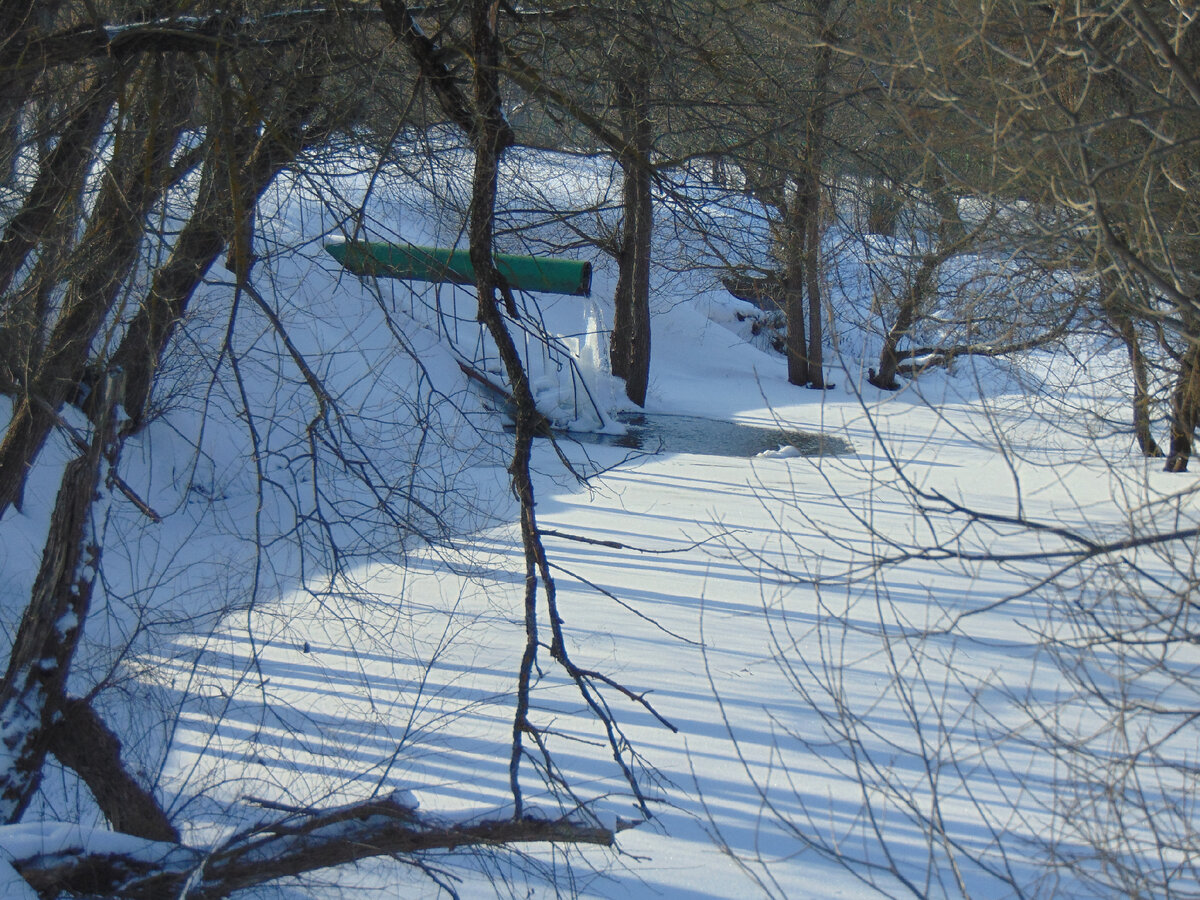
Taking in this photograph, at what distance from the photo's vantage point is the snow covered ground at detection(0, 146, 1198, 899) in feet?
11.6

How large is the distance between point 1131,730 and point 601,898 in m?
2.37

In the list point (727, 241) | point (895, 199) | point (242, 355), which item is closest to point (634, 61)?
point (727, 241)

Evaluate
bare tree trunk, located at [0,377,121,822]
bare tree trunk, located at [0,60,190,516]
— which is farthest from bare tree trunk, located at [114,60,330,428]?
bare tree trunk, located at [0,377,121,822]

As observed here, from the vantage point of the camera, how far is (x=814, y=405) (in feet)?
52.4

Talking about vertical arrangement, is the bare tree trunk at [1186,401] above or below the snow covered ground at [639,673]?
above

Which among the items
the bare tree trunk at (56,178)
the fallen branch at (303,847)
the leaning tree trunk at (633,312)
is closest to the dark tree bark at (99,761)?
the fallen branch at (303,847)

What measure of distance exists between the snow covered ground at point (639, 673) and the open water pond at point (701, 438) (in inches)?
151

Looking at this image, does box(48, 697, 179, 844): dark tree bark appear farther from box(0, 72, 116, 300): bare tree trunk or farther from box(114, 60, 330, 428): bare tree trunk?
box(0, 72, 116, 300): bare tree trunk

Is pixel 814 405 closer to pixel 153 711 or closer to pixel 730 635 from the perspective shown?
pixel 730 635

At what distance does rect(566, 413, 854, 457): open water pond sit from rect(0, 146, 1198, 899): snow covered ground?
12.6 feet

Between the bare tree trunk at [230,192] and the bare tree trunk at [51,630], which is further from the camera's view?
the bare tree trunk at [51,630]

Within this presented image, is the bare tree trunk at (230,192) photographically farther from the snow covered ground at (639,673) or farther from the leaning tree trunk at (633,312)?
the leaning tree trunk at (633,312)

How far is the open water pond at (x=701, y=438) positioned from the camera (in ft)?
40.5

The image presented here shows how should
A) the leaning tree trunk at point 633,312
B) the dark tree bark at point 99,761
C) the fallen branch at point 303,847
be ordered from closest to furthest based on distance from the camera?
1. the fallen branch at point 303,847
2. the dark tree bark at point 99,761
3. the leaning tree trunk at point 633,312
